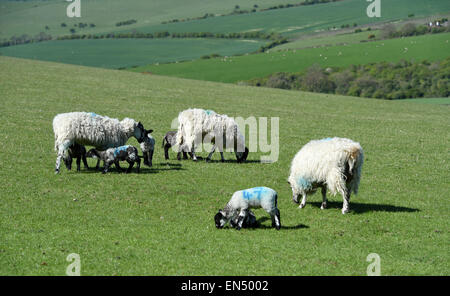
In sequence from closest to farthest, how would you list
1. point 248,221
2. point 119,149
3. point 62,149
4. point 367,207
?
point 248,221 < point 367,207 < point 62,149 < point 119,149

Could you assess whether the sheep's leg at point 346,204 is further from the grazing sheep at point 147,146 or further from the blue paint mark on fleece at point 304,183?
the grazing sheep at point 147,146

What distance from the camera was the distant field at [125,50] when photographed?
8331 cm

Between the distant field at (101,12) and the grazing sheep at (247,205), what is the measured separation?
4231 inches

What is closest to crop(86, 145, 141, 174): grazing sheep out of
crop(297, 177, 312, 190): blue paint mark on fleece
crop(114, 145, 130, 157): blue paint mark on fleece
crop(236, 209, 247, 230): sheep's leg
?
crop(114, 145, 130, 157): blue paint mark on fleece

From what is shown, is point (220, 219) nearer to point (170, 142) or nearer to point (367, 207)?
point (367, 207)

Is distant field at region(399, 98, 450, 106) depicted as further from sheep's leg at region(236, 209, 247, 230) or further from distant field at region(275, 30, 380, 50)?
sheep's leg at region(236, 209, 247, 230)

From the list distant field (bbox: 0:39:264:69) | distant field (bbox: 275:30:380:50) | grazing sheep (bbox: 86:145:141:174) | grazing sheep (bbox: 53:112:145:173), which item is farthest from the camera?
distant field (bbox: 275:30:380:50)

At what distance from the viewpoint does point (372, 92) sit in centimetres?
6781

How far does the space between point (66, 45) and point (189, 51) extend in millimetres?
21847

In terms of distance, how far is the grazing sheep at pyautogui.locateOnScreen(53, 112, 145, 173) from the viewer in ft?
56.4

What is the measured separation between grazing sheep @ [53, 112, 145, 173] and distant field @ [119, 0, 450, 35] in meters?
88.6

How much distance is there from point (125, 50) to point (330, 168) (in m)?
83.4

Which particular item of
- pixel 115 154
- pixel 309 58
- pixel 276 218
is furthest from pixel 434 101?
pixel 276 218

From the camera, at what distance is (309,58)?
8119cm
